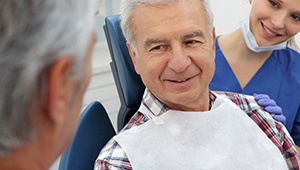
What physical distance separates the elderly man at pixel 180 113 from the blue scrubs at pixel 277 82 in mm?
279

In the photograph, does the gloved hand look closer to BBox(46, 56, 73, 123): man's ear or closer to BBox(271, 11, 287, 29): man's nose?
BBox(271, 11, 287, 29): man's nose

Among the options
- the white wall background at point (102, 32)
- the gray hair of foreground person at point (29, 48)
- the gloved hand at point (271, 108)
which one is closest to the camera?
the gray hair of foreground person at point (29, 48)

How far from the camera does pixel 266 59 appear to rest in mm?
1549

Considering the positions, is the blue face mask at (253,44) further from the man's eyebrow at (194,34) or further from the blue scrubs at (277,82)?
the man's eyebrow at (194,34)

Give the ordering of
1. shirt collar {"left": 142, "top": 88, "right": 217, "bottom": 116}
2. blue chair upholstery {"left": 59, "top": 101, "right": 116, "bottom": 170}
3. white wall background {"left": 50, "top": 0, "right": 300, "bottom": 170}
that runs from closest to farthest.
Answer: blue chair upholstery {"left": 59, "top": 101, "right": 116, "bottom": 170}
shirt collar {"left": 142, "top": 88, "right": 217, "bottom": 116}
white wall background {"left": 50, "top": 0, "right": 300, "bottom": 170}

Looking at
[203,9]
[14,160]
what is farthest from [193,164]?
[14,160]

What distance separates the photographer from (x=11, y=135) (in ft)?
1.58

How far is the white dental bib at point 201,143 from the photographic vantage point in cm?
108

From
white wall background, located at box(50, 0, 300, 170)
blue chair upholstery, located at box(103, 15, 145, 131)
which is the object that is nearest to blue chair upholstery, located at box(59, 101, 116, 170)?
blue chair upholstery, located at box(103, 15, 145, 131)

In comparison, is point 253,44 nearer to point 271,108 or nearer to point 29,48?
point 271,108

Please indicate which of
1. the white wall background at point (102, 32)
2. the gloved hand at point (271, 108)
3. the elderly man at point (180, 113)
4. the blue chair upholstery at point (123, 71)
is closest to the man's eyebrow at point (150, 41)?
the elderly man at point (180, 113)

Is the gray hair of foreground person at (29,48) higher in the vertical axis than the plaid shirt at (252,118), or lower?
higher

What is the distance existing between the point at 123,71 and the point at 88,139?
35 cm

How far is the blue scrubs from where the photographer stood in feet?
4.85
